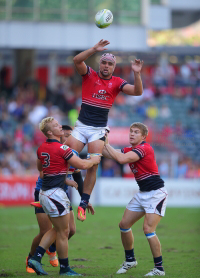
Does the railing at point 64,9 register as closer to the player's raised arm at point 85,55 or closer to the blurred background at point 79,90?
the blurred background at point 79,90

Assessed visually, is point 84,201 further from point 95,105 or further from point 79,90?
point 79,90

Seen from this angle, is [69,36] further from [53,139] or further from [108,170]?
[53,139]

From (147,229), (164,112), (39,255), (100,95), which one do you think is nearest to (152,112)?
(164,112)

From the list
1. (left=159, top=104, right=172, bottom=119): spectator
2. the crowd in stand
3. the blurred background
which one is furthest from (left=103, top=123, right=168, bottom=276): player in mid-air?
(left=159, top=104, right=172, bottom=119): spectator

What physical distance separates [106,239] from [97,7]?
56.2ft

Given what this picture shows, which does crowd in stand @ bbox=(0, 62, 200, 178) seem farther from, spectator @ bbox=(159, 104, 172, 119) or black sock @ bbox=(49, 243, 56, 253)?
black sock @ bbox=(49, 243, 56, 253)

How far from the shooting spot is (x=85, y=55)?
800 cm

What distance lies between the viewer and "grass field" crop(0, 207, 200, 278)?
27.7 feet

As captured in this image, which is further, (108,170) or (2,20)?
(2,20)

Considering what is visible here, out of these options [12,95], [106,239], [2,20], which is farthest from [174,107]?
[106,239]

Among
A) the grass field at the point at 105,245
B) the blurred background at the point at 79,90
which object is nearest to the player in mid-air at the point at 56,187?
the grass field at the point at 105,245

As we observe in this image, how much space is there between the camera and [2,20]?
2664 centimetres

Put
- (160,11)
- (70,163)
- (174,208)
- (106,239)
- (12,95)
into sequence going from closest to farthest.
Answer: (70,163)
(106,239)
(174,208)
(12,95)
(160,11)

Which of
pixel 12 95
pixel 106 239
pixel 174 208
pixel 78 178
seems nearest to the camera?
pixel 78 178
